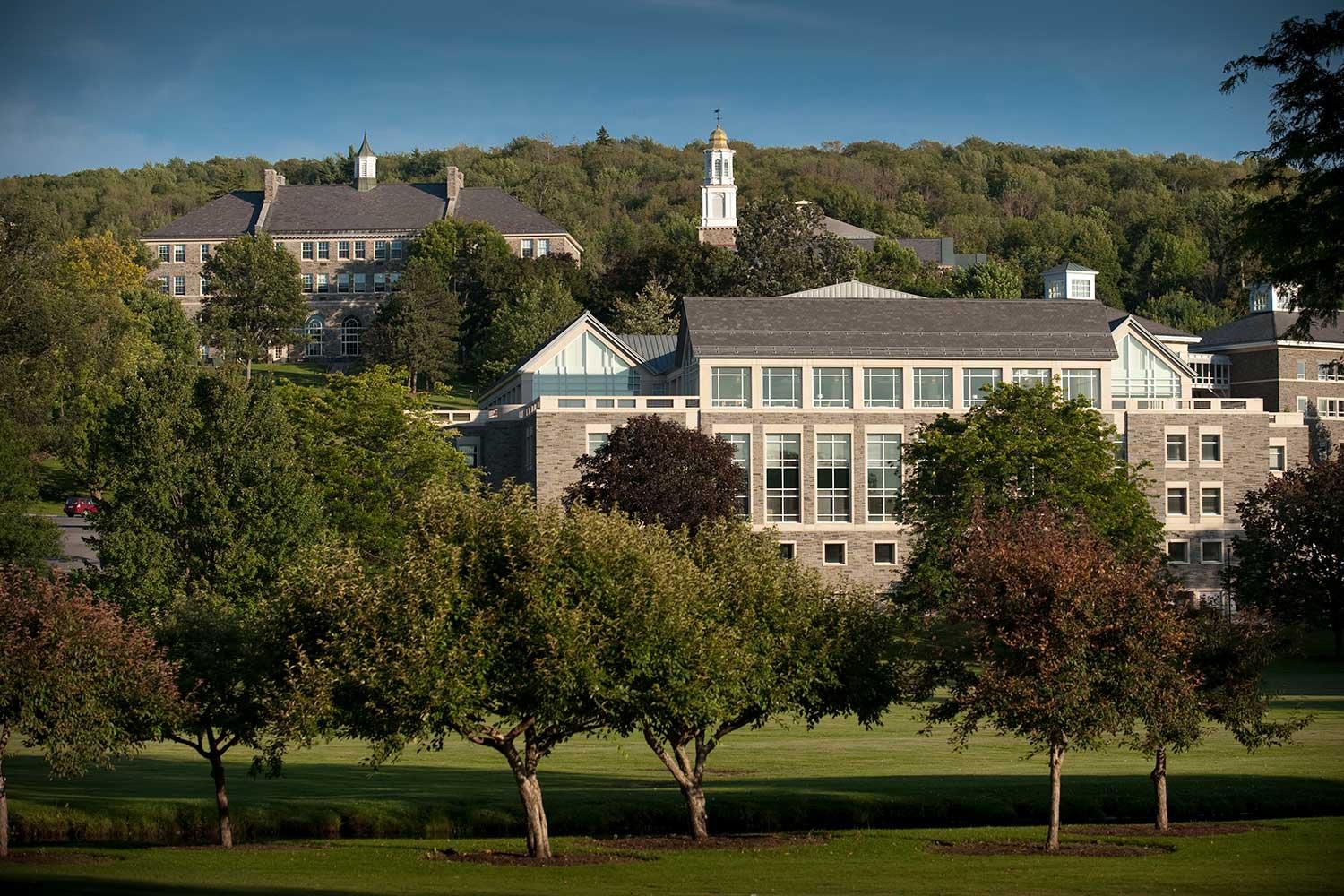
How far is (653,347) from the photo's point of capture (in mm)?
100000

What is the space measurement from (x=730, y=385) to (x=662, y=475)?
13.8 meters

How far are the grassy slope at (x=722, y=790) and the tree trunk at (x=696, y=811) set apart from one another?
216 centimetres

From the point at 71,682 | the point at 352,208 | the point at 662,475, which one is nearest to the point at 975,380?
the point at 662,475

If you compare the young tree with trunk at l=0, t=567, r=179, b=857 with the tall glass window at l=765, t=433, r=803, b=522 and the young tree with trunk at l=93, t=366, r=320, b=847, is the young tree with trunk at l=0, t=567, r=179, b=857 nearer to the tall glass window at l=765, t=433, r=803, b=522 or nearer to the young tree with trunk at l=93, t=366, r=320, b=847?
the young tree with trunk at l=93, t=366, r=320, b=847

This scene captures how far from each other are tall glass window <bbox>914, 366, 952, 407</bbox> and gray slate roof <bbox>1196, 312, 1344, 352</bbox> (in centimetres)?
3305

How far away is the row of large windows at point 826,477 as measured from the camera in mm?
85062

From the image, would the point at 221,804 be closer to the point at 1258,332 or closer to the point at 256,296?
the point at 1258,332

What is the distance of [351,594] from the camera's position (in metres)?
33.3

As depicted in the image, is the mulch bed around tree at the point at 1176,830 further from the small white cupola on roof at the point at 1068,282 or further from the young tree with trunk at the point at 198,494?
the small white cupola on roof at the point at 1068,282

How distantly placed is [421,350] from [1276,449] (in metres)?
62.9

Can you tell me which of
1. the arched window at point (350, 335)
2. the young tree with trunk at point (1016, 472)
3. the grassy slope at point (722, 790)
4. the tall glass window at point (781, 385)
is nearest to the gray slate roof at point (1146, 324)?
the tall glass window at point (781, 385)

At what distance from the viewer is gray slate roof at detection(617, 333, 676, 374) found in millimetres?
95688

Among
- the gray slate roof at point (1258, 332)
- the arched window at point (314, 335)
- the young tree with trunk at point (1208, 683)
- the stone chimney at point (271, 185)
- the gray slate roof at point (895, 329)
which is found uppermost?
the stone chimney at point (271, 185)

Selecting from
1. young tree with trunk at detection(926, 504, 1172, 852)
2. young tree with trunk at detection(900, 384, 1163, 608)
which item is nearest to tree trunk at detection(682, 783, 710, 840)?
young tree with trunk at detection(926, 504, 1172, 852)
